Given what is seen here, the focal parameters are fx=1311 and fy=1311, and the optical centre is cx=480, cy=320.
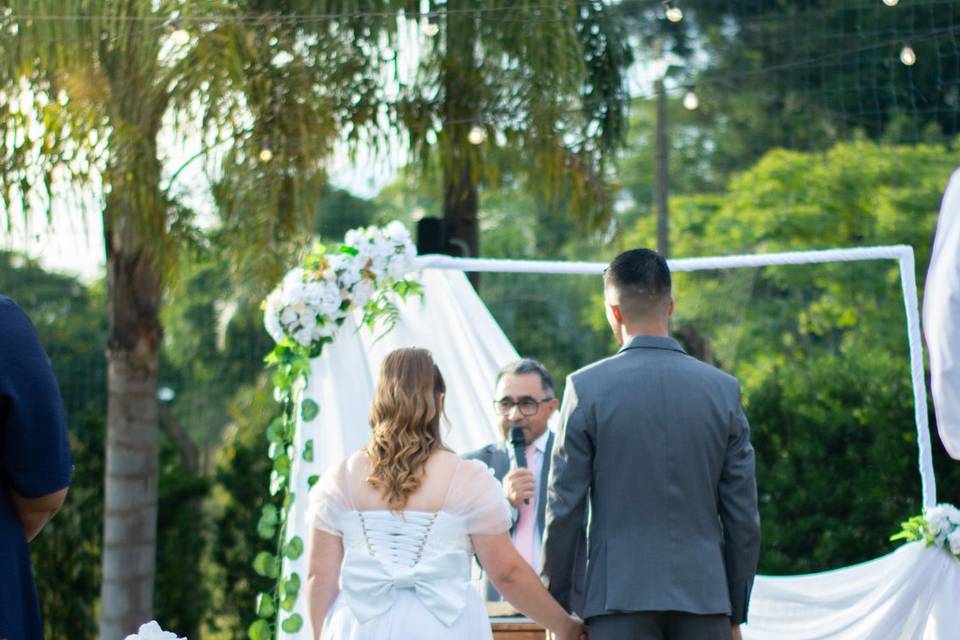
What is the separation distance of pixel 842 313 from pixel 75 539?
9.73 metres

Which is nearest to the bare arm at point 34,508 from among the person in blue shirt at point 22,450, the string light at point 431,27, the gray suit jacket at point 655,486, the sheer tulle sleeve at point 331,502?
the person in blue shirt at point 22,450

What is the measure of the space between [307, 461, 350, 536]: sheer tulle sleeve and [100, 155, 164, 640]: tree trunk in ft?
13.0

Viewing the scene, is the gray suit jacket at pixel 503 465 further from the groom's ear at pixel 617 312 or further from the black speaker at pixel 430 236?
the black speaker at pixel 430 236

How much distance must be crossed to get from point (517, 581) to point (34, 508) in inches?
46.2

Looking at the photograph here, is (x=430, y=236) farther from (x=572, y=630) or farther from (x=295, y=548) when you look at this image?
(x=572, y=630)

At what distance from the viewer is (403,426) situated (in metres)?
3.11

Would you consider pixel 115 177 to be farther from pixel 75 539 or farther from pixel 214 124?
pixel 75 539

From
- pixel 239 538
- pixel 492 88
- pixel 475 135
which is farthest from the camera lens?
pixel 239 538

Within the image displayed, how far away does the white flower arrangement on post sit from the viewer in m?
4.70

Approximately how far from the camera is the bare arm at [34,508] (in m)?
2.59

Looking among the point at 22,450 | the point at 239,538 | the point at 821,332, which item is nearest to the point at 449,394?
the point at 22,450

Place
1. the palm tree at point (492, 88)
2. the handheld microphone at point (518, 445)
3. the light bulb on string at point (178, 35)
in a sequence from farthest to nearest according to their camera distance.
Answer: the palm tree at point (492, 88) < the light bulb on string at point (178, 35) < the handheld microphone at point (518, 445)

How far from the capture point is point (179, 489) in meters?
8.16

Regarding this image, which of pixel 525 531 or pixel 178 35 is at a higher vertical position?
pixel 178 35
